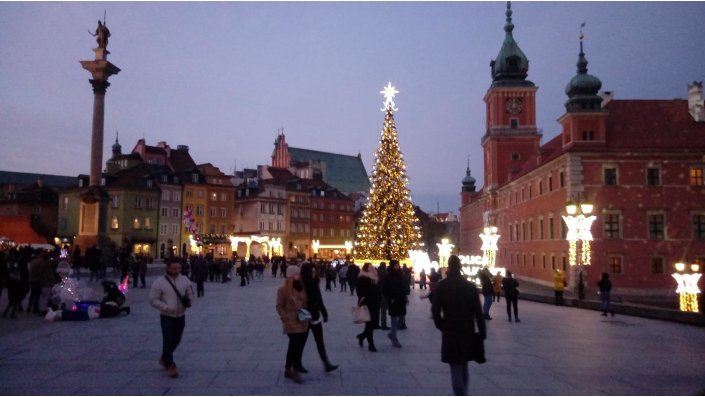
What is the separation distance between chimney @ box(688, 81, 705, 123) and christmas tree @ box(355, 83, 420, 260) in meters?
22.8

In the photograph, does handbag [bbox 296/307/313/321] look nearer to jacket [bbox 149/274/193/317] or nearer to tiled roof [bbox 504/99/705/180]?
jacket [bbox 149/274/193/317]

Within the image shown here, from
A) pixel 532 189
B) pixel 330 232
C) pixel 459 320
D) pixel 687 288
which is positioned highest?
pixel 532 189

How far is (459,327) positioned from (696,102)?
46.7m

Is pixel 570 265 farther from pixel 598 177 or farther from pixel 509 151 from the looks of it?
pixel 509 151

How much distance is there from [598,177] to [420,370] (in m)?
37.2

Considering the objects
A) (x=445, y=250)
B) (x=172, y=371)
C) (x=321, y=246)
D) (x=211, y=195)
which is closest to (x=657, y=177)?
(x=445, y=250)

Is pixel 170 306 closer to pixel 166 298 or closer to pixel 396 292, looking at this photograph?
pixel 166 298

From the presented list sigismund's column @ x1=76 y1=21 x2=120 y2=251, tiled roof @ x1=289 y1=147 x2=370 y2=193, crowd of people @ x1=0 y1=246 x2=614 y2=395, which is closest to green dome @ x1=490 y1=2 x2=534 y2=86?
sigismund's column @ x1=76 y1=21 x2=120 y2=251

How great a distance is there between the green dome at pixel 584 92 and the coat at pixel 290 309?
132 feet

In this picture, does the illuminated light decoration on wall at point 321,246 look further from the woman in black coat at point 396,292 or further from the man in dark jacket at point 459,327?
the man in dark jacket at point 459,327

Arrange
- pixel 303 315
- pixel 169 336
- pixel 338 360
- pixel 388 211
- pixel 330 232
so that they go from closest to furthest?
pixel 303 315 < pixel 169 336 < pixel 338 360 < pixel 388 211 < pixel 330 232

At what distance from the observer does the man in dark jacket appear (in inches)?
263

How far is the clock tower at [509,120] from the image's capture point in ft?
238

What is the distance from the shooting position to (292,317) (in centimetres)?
896
